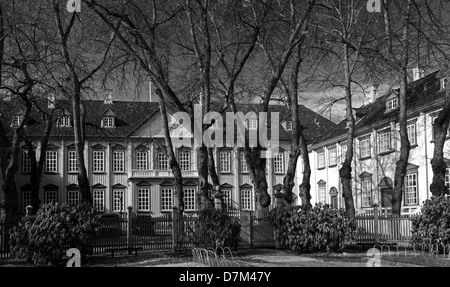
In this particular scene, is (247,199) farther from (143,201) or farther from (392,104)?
(392,104)

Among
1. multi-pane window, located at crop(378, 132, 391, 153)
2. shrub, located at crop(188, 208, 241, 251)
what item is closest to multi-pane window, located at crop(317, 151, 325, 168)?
multi-pane window, located at crop(378, 132, 391, 153)

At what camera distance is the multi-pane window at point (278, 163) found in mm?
56969

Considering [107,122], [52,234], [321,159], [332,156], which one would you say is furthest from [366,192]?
[52,234]

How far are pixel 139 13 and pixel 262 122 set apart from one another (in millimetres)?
7429

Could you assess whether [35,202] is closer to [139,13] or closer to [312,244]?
[139,13]

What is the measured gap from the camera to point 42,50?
2227 cm

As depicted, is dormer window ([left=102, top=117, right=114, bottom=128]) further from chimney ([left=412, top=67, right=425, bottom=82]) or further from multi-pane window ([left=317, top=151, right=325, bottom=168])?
chimney ([left=412, top=67, right=425, bottom=82])

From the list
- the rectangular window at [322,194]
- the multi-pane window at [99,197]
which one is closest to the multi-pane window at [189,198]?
the multi-pane window at [99,197]

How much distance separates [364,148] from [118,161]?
75.6 feet

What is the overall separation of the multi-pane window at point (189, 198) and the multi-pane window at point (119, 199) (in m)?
5.67

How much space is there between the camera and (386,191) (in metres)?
39.0

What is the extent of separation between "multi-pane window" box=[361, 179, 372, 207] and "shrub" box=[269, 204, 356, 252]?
2038 centimetres

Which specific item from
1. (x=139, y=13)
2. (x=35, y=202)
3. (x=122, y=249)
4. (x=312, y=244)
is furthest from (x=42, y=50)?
(x=35, y=202)

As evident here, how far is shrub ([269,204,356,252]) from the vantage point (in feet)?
68.3
